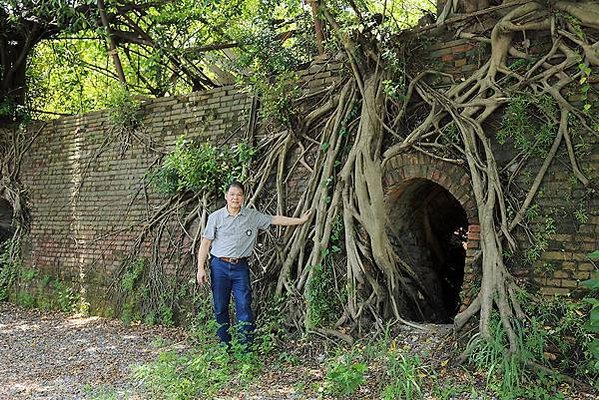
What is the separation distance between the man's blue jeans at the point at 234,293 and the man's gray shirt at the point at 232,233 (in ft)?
0.39

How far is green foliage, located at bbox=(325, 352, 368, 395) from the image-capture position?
4613 millimetres

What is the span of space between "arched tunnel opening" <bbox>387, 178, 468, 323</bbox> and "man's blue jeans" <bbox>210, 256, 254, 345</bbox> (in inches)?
62.8

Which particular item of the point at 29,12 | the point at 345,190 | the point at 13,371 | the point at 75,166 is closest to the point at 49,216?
the point at 75,166

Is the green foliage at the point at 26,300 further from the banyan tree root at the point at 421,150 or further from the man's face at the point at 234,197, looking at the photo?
the man's face at the point at 234,197

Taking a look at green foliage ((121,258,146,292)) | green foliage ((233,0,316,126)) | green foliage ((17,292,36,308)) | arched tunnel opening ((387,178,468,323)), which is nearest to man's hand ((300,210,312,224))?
arched tunnel opening ((387,178,468,323))

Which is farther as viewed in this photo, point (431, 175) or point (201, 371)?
point (431, 175)

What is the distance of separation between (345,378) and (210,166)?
11.3ft

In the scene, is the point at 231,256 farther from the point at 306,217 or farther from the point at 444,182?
the point at 444,182

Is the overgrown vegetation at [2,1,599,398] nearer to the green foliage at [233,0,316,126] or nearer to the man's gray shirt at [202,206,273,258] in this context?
the green foliage at [233,0,316,126]

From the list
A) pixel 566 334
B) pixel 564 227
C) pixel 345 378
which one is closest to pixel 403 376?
pixel 345 378

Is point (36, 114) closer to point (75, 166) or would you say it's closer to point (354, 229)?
point (75, 166)

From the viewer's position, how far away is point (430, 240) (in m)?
6.73

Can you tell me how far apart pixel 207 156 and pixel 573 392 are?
4608mm

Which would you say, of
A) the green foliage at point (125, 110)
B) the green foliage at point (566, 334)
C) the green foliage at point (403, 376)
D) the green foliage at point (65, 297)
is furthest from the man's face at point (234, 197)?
the green foliage at point (65, 297)
